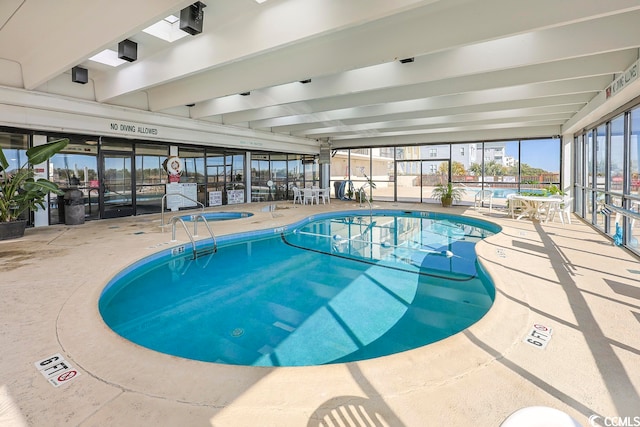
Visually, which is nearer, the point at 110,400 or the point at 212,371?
the point at 110,400

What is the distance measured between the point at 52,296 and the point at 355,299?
10.9ft

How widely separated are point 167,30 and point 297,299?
430cm

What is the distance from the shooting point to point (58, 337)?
2428 millimetres

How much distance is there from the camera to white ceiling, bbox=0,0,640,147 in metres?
3.37

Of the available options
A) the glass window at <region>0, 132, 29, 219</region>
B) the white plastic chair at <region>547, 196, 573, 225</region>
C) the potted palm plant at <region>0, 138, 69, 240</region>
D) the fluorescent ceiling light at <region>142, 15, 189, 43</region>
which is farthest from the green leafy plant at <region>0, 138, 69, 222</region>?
the white plastic chair at <region>547, 196, 573, 225</region>

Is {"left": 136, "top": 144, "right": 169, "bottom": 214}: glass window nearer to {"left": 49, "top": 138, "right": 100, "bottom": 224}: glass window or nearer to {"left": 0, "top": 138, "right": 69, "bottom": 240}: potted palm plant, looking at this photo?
{"left": 49, "top": 138, "right": 100, "bottom": 224}: glass window

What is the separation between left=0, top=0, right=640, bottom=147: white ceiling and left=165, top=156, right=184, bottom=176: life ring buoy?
2684 millimetres

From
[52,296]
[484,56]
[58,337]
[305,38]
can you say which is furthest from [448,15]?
[52,296]

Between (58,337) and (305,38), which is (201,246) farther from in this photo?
(305,38)

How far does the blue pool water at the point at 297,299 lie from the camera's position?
3.01m

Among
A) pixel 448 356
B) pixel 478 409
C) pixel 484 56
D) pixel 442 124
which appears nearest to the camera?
pixel 478 409

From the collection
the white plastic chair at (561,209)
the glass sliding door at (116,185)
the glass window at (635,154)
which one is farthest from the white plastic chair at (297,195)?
the glass window at (635,154)

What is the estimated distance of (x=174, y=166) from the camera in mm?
10258

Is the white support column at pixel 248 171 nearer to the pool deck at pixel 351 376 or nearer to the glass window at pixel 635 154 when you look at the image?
the pool deck at pixel 351 376
